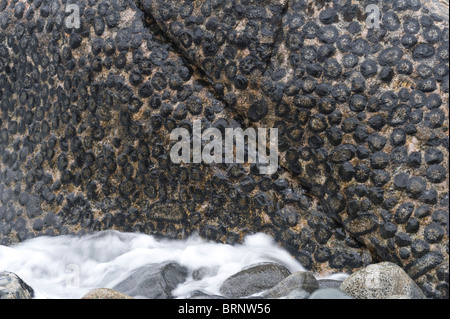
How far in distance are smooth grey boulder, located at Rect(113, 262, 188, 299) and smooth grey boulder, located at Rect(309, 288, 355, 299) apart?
657mm

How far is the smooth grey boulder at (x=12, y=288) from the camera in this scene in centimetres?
255

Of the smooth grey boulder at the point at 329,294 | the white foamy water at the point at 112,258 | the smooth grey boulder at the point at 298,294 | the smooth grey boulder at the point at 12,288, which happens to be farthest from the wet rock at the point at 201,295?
the smooth grey boulder at the point at 12,288

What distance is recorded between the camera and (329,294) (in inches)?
95.0

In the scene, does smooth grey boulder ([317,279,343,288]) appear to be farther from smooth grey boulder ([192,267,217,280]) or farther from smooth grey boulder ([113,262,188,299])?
smooth grey boulder ([113,262,188,299])

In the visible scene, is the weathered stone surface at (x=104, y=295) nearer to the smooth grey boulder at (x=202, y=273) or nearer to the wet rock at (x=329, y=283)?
the smooth grey boulder at (x=202, y=273)

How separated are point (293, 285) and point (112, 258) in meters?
1.04

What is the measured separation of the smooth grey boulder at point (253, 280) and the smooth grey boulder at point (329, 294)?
14.6 inches

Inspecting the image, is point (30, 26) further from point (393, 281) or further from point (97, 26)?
point (393, 281)

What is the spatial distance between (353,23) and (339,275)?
3.71 ft

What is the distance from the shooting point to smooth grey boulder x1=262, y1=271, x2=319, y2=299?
2570 mm

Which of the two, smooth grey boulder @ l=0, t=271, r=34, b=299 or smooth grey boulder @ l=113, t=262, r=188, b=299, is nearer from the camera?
smooth grey boulder @ l=0, t=271, r=34, b=299

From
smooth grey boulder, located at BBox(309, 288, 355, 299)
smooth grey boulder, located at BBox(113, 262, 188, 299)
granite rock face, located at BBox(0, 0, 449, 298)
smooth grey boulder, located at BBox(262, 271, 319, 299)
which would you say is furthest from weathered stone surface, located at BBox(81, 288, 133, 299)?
granite rock face, located at BBox(0, 0, 449, 298)

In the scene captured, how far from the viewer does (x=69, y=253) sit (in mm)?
3314

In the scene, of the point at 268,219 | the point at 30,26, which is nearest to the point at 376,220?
the point at 268,219
